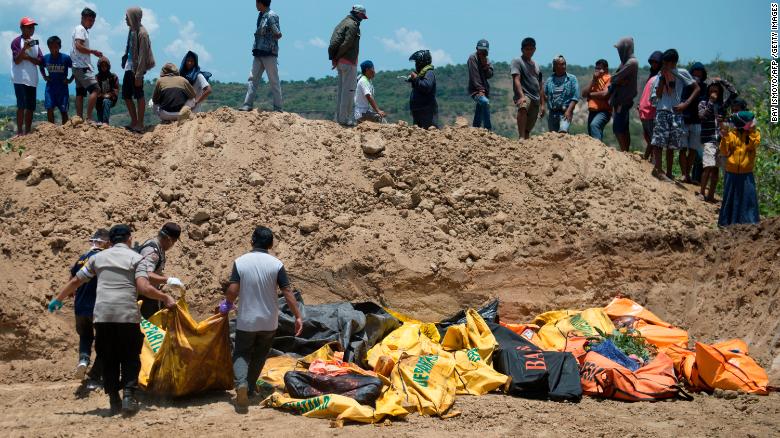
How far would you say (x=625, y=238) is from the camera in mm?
10336

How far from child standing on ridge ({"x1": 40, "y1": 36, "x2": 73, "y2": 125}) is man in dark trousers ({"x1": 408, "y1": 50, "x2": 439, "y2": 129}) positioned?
453cm

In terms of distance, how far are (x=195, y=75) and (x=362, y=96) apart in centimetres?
227

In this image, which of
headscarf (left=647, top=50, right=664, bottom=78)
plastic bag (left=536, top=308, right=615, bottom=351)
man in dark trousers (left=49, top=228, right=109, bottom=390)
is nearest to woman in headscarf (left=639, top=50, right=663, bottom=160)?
headscarf (left=647, top=50, right=664, bottom=78)

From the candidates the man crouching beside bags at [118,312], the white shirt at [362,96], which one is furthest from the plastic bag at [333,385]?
the white shirt at [362,96]

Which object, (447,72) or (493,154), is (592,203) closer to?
(493,154)

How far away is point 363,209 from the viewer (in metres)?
10.6

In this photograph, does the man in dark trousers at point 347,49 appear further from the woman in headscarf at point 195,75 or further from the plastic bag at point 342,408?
the plastic bag at point 342,408

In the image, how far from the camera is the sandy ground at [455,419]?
6.38 metres

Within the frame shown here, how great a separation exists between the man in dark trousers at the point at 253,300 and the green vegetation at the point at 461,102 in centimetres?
774

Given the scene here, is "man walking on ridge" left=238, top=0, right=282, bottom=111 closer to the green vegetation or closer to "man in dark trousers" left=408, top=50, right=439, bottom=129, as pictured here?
"man in dark trousers" left=408, top=50, right=439, bottom=129

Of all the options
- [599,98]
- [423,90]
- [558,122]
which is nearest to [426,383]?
[423,90]

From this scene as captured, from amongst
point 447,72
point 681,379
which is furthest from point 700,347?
point 447,72

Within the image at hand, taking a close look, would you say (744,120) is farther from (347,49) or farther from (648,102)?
(347,49)

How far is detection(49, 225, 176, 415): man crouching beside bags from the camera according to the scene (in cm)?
653
